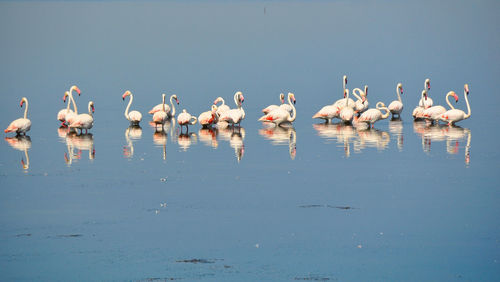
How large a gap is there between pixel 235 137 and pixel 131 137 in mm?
2797

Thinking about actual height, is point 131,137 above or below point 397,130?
above

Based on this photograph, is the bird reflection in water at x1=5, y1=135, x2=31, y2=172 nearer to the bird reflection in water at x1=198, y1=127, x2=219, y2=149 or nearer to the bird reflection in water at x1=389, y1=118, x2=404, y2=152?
the bird reflection in water at x1=198, y1=127, x2=219, y2=149

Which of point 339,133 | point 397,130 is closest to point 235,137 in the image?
point 339,133

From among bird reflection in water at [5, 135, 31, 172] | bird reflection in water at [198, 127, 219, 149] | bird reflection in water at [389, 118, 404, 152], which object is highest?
bird reflection in water at [5, 135, 31, 172]

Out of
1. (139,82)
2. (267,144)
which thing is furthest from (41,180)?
(139,82)

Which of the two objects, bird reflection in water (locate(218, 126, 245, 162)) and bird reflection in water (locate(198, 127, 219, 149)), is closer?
bird reflection in water (locate(218, 126, 245, 162))

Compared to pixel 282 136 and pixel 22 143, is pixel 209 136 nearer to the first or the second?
pixel 282 136

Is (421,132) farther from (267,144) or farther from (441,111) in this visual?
(267,144)

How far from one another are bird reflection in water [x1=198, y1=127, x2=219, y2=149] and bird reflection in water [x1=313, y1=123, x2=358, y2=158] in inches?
113

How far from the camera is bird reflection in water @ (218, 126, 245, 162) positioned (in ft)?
66.4

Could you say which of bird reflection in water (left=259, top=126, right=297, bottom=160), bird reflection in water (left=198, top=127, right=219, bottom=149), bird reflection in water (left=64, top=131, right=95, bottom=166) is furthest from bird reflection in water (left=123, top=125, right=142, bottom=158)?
bird reflection in water (left=259, top=126, right=297, bottom=160)

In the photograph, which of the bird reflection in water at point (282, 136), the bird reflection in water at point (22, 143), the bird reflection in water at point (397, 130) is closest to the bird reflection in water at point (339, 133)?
the bird reflection in water at point (282, 136)

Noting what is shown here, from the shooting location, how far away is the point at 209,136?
2388cm

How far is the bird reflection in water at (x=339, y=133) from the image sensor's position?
853 inches
